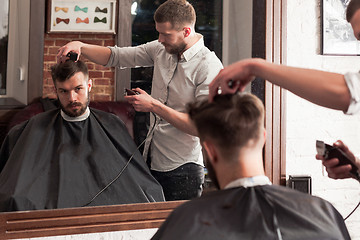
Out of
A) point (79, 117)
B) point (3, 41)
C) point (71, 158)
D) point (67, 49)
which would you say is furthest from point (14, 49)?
point (71, 158)

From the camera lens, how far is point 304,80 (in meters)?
1.50

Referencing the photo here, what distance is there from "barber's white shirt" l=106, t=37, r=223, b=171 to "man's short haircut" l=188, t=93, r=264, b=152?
1056mm

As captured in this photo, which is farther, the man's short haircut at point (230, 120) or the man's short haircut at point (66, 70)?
the man's short haircut at point (66, 70)

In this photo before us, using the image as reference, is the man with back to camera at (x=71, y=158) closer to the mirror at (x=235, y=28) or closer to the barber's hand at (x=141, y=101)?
the barber's hand at (x=141, y=101)

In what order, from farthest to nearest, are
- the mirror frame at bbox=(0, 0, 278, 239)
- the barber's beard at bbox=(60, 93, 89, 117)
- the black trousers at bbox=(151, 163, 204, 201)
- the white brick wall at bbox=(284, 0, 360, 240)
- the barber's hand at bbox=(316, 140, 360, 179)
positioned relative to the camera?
the white brick wall at bbox=(284, 0, 360, 240) → the black trousers at bbox=(151, 163, 204, 201) → the barber's beard at bbox=(60, 93, 89, 117) → the mirror frame at bbox=(0, 0, 278, 239) → the barber's hand at bbox=(316, 140, 360, 179)

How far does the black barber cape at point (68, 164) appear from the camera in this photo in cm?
246

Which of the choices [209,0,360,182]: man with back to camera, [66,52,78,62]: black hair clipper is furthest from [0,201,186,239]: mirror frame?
[209,0,360,182]: man with back to camera

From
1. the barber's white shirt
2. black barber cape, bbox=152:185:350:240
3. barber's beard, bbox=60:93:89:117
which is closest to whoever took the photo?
black barber cape, bbox=152:185:350:240

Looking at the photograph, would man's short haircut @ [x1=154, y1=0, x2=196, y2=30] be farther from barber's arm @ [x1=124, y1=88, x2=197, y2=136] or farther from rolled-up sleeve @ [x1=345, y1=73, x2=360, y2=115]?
rolled-up sleeve @ [x1=345, y1=73, x2=360, y2=115]

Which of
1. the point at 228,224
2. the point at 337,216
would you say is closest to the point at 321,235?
the point at 337,216

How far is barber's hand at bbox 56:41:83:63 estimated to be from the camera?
2445mm

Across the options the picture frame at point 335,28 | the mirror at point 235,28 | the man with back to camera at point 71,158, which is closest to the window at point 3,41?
the man with back to camera at point 71,158

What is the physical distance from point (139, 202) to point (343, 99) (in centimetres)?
154

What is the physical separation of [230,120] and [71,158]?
4.36 ft
